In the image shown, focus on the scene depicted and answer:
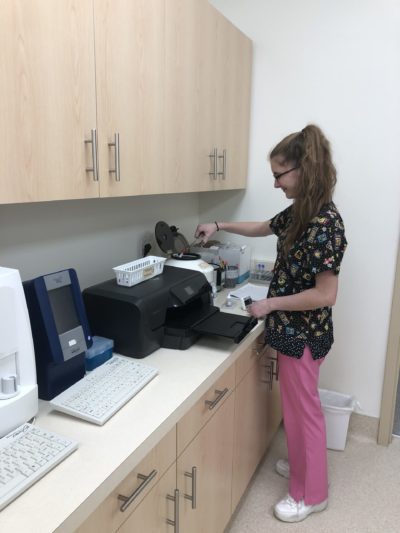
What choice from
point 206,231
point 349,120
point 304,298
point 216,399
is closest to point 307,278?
point 304,298

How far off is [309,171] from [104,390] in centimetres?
102

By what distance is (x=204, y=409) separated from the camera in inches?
54.6

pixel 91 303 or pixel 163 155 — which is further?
pixel 163 155

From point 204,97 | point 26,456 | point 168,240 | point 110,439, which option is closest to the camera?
point 26,456

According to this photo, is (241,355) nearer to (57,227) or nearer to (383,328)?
(57,227)

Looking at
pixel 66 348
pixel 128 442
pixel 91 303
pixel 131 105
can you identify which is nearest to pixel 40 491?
pixel 128 442

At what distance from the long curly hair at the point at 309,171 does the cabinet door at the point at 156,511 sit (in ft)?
3.14

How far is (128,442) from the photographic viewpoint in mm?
1011

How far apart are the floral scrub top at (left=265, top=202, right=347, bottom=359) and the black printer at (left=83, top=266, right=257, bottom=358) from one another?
5.2 inches

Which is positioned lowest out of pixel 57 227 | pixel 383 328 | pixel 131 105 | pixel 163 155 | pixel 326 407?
pixel 326 407

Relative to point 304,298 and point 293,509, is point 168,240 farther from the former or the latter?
point 293,509

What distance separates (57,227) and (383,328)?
176cm

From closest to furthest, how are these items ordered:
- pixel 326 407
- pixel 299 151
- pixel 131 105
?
pixel 131 105, pixel 299 151, pixel 326 407

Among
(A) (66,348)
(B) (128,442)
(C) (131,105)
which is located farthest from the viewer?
(C) (131,105)
